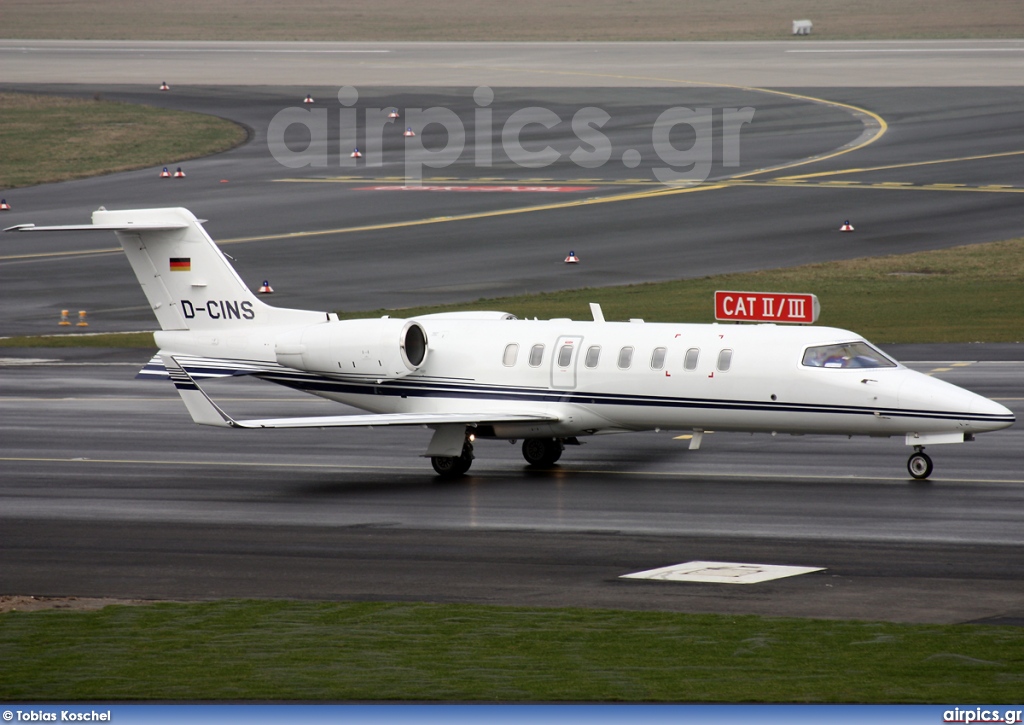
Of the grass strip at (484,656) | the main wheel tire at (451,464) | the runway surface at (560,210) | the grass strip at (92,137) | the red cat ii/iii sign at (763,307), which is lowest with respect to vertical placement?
the grass strip at (484,656)

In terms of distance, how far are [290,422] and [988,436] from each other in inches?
532

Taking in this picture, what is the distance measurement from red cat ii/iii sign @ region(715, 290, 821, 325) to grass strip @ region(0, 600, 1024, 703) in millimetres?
14346

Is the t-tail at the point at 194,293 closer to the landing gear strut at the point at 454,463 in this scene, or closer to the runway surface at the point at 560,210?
the landing gear strut at the point at 454,463

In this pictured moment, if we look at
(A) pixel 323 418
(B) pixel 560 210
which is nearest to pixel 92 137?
(B) pixel 560 210

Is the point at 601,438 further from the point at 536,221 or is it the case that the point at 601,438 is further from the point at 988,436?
the point at 536,221

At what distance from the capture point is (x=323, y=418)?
1073 inches

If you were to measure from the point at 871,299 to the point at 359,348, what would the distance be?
22.8m

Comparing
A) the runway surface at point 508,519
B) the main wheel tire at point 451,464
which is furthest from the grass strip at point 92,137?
the main wheel tire at point 451,464

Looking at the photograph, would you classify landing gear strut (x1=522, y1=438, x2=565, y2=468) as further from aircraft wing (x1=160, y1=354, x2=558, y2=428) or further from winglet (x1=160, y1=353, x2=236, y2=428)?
winglet (x1=160, y1=353, x2=236, y2=428)

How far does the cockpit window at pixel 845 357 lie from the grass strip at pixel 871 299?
15.5 m

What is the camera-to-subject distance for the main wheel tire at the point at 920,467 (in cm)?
2616

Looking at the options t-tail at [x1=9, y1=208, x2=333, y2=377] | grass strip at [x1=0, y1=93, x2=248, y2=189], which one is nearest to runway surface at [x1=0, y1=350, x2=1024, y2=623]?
t-tail at [x1=9, y1=208, x2=333, y2=377]

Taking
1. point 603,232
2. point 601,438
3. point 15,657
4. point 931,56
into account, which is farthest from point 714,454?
point 931,56

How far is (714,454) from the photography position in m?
29.6
